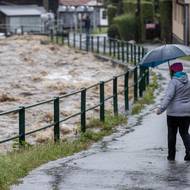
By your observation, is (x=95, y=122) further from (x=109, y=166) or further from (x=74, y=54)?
(x=74, y=54)

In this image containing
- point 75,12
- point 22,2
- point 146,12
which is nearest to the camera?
point 146,12

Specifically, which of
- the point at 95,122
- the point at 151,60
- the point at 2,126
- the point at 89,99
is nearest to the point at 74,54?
the point at 89,99

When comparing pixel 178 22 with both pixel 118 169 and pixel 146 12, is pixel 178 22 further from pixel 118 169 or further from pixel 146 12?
pixel 118 169

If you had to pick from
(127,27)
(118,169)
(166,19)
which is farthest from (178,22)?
(118,169)

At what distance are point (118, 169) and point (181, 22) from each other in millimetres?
36064

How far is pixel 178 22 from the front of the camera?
47.9 metres

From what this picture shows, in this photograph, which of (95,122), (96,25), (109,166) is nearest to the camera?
(109,166)

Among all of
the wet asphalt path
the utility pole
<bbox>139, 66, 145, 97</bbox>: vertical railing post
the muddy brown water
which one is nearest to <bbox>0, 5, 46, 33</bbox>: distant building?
the muddy brown water

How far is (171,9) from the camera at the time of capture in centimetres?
5288

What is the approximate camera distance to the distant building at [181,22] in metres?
42.4

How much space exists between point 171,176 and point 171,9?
43.8 m

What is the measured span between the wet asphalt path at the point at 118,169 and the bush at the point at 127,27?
4078 centimetres

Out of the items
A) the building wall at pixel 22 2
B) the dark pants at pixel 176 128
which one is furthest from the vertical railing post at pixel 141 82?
the building wall at pixel 22 2

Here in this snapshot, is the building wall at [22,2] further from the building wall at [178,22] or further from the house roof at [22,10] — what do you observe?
the building wall at [178,22]
